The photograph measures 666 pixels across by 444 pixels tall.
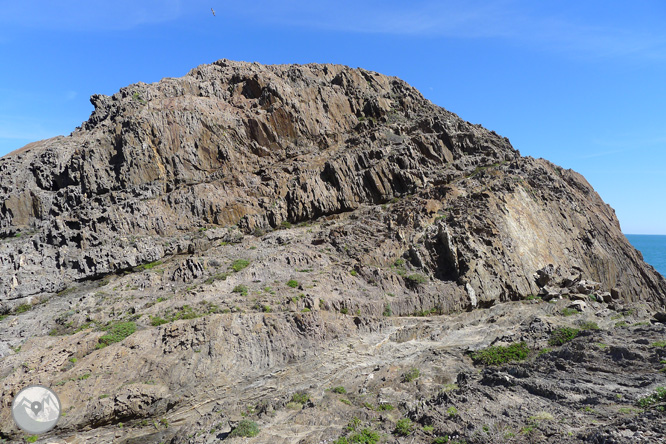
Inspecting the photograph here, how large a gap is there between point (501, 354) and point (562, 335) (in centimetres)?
429

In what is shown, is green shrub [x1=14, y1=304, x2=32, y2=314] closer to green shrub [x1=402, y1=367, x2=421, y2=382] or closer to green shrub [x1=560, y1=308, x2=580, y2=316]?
green shrub [x1=402, y1=367, x2=421, y2=382]

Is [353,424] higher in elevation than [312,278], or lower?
lower

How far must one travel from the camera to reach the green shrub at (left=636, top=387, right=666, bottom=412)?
12838mm

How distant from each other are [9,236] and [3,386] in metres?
19.6

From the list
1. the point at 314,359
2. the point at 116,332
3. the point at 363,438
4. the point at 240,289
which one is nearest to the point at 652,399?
the point at 363,438

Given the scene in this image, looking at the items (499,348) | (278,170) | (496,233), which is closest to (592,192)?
(496,233)

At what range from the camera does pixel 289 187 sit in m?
37.2

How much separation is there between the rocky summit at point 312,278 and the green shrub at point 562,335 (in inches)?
4.0

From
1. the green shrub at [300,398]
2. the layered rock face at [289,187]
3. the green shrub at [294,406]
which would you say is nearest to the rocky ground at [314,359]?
the green shrub at [294,406]

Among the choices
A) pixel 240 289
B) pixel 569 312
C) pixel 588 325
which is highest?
pixel 240 289

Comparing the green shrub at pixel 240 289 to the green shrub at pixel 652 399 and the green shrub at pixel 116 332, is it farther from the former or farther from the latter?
the green shrub at pixel 652 399

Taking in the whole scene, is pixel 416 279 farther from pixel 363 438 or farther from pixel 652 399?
pixel 363 438

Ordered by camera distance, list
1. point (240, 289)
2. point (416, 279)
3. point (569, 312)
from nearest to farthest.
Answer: point (240, 289) → point (569, 312) → point (416, 279)

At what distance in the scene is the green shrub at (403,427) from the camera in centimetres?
1342
